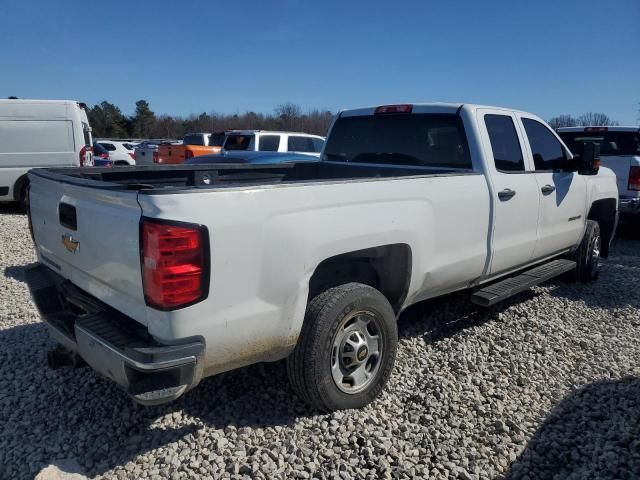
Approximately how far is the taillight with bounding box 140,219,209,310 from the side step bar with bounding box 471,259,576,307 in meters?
2.47

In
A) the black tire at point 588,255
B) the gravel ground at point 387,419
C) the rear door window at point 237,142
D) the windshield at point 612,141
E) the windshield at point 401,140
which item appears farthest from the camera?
the rear door window at point 237,142

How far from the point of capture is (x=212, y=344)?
2.43 meters

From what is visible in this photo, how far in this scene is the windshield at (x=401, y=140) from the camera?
13.7 feet

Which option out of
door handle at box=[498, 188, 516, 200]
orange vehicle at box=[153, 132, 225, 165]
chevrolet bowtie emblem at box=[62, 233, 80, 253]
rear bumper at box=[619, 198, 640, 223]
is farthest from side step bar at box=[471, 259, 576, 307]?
orange vehicle at box=[153, 132, 225, 165]

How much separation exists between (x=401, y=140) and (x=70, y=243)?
2.87 metres

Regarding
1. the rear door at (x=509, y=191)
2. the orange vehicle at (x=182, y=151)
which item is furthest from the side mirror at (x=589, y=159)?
the orange vehicle at (x=182, y=151)

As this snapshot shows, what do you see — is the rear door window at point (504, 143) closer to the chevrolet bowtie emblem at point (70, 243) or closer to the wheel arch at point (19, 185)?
the chevrolet bowtie emblem at point (70, 243)

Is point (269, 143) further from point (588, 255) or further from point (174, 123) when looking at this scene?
point (174, 123)

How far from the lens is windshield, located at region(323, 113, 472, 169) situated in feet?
13.7

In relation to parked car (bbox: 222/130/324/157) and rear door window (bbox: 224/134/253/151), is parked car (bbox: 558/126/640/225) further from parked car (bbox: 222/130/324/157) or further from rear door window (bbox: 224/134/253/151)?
rear door window (bbox: 224/134/253/151)

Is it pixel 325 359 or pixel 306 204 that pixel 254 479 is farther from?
pixel 306 204

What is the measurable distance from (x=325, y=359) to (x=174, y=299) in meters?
1.02

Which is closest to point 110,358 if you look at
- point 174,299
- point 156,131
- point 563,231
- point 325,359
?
point 174,299

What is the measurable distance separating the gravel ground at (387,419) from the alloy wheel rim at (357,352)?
20cm
